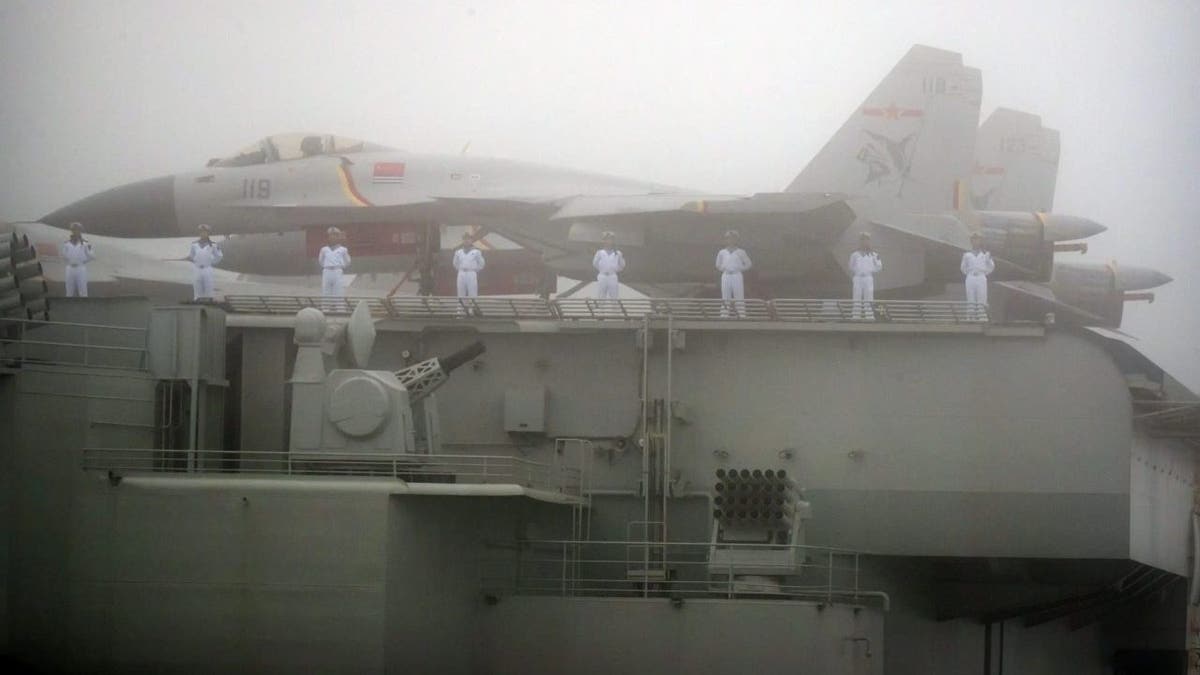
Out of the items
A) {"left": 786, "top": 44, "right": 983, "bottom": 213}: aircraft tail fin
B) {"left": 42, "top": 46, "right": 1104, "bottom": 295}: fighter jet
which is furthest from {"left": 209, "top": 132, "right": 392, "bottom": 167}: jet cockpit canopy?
{"left": 786, "top": 44, "right": 983, "bottom": 213}: aircraft tail fin

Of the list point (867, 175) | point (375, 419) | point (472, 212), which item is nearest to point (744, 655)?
point (375, 419)

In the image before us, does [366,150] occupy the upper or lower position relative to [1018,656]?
upper

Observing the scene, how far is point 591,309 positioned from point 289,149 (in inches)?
531

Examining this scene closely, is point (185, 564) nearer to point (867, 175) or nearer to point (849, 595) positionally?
point (849, 595)

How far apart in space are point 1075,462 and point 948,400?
2015mm

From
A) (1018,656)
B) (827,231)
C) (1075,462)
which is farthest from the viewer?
(827,231)

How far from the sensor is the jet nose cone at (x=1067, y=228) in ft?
127

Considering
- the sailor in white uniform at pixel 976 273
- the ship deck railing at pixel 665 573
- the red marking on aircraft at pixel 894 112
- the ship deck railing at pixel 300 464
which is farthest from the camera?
the red marking on aircraft at pixel 894 112

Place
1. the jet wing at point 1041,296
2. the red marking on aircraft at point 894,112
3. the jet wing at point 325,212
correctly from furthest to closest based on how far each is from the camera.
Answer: the red marking on aircraft at point 894,112, the jet wing at point 1041,296, the jet wing at point 325,212

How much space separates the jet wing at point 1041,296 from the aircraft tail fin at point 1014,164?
7.66 metres

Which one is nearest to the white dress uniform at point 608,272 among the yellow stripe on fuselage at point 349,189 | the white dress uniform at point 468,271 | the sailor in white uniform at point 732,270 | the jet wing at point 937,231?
the sailor in white uniform at point 732,270

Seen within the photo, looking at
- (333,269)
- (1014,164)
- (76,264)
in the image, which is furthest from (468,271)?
(1014,164)

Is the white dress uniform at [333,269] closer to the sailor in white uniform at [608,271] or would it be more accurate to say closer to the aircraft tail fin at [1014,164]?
the sailor in white uniform at [608,271]

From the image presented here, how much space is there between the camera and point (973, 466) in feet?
84.2
